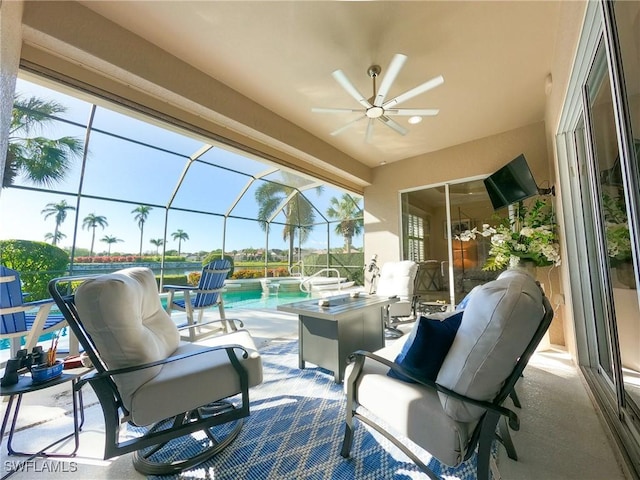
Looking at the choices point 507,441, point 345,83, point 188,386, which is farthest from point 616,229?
point 188,386

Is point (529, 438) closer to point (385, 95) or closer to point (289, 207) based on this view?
point (385, 95)

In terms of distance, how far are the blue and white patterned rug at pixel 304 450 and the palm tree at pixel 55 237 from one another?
539 cm

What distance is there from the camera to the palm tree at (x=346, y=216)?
8359 mm

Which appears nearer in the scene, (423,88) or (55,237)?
(423,88)

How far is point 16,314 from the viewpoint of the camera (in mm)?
2061

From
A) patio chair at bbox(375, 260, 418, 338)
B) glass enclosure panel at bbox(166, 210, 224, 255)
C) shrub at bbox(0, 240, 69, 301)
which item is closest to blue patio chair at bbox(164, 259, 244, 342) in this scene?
patio chair at bbox(375, 260, 418, 338)

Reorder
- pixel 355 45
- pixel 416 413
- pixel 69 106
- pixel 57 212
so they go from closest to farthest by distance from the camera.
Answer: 1. pixel 416 413
2. pixel 355 45
3. pixel 69 106
4. pixel 57 212

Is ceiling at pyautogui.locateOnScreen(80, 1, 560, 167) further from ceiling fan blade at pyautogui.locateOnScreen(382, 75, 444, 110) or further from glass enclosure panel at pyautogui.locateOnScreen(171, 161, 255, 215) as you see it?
glass enclosure panel at pyautogui.locateOnScreen(171, 161, 255, 215)

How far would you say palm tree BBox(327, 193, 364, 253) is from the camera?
27.4 feet

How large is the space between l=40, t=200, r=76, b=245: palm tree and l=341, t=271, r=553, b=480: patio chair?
536 centimetres

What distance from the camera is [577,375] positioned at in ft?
7.91

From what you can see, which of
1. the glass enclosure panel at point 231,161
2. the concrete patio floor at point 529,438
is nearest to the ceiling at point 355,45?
the glass enclosure panel at point 231,161

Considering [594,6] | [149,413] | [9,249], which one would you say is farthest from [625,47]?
[9,249]

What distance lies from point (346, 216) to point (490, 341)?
794 cm
